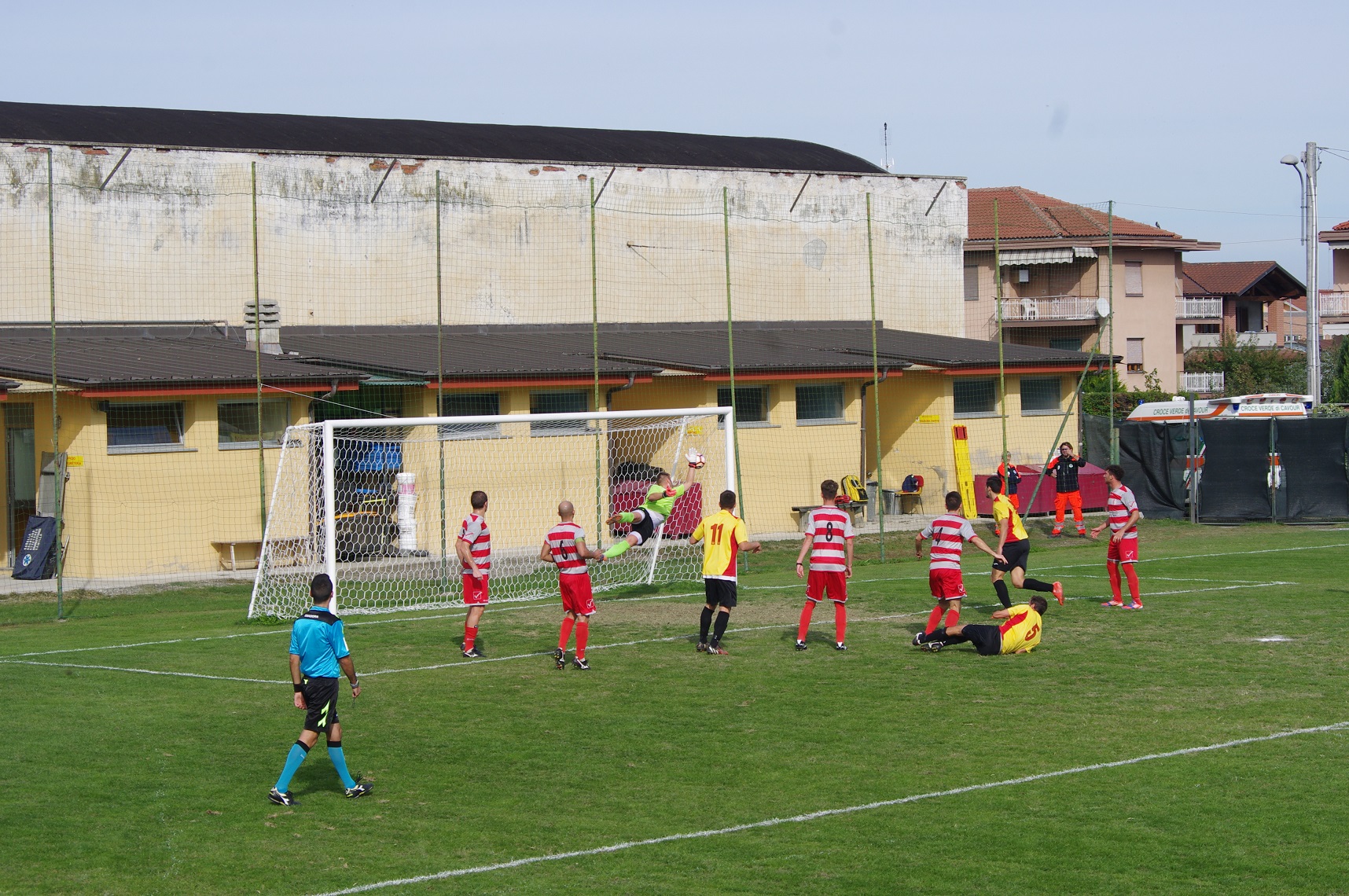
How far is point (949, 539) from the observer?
15.0 meters

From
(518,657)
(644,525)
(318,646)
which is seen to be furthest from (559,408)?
(318,646)

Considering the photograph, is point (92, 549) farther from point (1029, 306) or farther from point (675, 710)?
point (1029, 306)

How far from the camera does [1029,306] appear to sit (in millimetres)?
56031

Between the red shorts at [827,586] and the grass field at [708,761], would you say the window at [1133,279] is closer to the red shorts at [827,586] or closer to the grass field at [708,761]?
the grass field at [708,761]

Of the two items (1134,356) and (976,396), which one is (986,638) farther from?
(1134,356)

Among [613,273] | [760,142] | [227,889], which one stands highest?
[760,142]

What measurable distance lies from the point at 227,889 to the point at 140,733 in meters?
4.48

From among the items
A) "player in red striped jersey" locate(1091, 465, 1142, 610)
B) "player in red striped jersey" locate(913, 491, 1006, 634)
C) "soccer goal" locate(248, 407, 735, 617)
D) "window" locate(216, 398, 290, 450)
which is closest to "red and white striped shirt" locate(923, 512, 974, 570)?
"player in red striped jersey" locate(913, 491, 1006, 634)

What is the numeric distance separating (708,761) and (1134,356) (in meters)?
54.4

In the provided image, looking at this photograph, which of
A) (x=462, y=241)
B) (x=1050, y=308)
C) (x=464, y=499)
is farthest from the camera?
(x=1050, y=308)

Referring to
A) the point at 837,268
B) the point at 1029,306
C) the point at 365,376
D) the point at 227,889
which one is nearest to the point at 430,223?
the point at 365,376

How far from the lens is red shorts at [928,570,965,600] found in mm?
14914

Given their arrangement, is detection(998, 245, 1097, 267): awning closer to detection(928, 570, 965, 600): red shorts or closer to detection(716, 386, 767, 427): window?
detection(716, 386, 767, 427): window

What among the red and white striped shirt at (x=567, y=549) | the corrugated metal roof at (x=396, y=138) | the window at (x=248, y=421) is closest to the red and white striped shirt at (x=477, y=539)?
the red and white striped shirt at (x=567, y=549)
